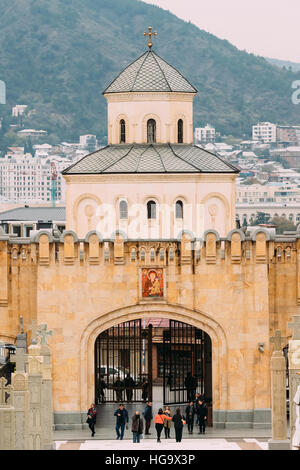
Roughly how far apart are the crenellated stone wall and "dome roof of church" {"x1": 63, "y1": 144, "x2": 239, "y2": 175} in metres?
6.01

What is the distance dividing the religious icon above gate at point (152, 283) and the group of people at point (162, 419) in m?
4.00

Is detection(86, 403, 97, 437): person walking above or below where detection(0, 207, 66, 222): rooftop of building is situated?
below

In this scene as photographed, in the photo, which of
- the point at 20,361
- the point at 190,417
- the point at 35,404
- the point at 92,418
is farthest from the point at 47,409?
the point at 190,417

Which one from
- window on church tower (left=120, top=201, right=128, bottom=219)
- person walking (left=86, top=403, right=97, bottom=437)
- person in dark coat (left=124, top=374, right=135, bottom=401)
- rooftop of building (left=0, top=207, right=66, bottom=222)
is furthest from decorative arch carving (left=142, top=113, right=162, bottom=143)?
rooftop of building (left=0, top=207, right=66, bottom=222)

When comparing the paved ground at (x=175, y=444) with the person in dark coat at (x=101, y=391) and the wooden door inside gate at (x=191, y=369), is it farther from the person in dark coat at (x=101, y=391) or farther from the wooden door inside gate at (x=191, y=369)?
the person in dark coat at (x=101, y=391)

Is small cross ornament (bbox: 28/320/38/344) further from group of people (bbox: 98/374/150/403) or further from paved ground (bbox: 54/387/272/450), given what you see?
group of people (bbox: 98/374/150/403)

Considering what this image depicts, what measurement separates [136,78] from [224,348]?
45.6 feet

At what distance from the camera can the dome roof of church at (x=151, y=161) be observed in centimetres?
6028

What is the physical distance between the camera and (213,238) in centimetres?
5475

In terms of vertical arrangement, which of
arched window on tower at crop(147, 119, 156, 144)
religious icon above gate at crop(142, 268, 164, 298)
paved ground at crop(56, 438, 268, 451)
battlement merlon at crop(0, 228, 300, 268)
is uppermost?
arched window on tower at crop(147, 119, 156, 144)

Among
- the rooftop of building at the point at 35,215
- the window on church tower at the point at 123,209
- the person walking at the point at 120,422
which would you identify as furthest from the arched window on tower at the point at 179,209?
the rooftop of building at the point at 35,215

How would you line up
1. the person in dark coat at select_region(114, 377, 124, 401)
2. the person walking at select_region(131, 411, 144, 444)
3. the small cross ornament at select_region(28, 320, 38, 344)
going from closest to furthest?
the small cross ornament at select_region(28, 320, 38, 344) < the person walking at select_region(131, 411, 144, 444) < the person in dark coat at select_region(114, 377, 124, 401)

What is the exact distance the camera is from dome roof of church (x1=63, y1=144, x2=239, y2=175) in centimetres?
6028

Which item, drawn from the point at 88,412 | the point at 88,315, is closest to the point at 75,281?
the point at 88,315
